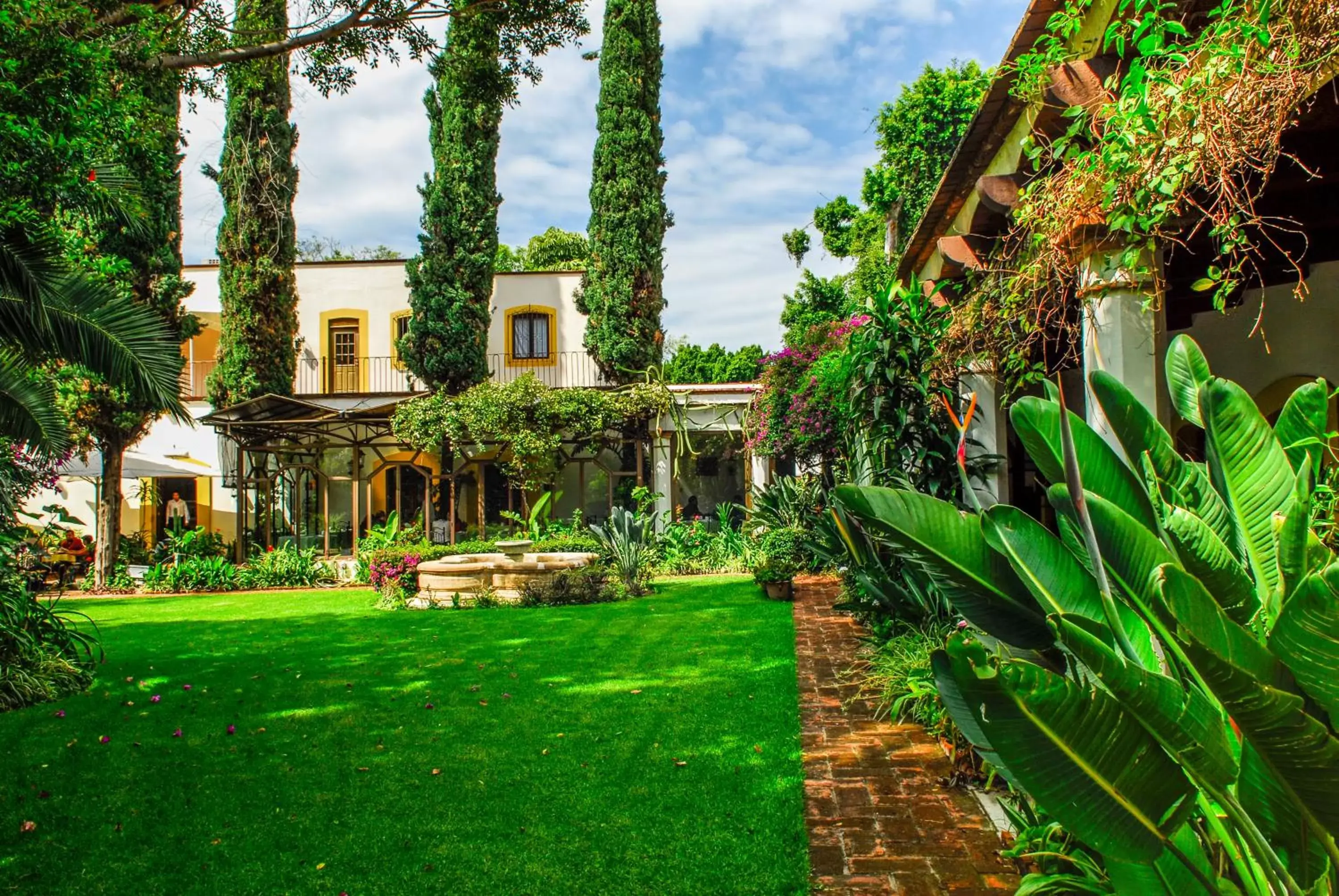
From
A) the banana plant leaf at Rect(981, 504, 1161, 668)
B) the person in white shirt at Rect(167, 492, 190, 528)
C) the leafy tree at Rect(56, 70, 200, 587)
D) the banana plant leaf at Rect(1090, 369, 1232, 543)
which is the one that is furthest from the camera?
the person in white shirt at Rect(167, 492, 190, 528)

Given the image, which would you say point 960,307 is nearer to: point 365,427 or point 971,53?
point 365,427

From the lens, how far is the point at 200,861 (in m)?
3.53

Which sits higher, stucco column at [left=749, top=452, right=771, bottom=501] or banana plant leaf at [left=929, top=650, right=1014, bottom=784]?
stucco column at [left=749, top=452, right=771, bottom=501]

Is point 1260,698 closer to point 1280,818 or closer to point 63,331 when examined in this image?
point 1280,818

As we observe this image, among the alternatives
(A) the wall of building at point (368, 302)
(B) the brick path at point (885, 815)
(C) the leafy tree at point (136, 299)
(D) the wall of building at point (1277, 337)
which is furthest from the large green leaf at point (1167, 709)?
(A) the wall of building at point (368, 302)

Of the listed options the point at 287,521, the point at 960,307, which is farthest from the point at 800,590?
the point at 287,521

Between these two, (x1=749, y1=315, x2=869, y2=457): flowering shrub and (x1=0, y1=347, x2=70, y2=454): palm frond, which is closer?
(x1=0, y1=347, x2=70, y2=454): palm frond

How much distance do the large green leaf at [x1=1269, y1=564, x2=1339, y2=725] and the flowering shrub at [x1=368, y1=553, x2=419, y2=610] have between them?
38.5 ft

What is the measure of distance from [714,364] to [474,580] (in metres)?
21.3

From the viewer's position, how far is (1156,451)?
2387 mm

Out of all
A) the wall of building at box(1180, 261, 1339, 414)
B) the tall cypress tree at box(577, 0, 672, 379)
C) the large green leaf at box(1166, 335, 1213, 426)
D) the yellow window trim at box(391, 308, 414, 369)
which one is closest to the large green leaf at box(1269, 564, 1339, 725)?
the large green leaf at box(1166, 335, 1213, 426)

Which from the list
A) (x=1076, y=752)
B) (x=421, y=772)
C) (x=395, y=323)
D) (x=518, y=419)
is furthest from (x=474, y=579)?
(x=395, y=323)

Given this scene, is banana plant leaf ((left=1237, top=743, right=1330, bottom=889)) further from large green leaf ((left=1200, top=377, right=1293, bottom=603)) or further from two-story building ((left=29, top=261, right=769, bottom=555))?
two-story building ((left=29, top=261, right=769, bottom=555))

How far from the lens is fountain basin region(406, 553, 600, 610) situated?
38.3ft
